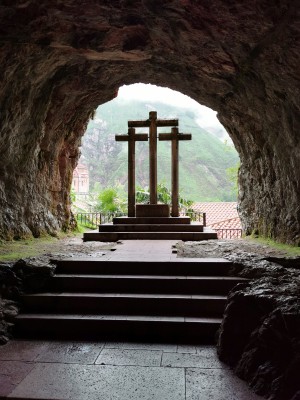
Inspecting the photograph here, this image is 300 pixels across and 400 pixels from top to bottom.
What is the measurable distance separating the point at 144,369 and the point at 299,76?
463 centimetres

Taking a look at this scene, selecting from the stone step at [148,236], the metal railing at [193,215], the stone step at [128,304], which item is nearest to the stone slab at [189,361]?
the stone step at [128,304]

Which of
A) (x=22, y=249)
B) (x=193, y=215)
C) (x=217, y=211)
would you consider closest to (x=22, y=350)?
(x=22, y=249)

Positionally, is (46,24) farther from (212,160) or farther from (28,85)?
(212,160)

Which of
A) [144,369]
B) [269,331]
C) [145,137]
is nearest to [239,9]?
[269,331]

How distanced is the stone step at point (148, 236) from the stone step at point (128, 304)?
163 inches

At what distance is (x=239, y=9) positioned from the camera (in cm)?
462

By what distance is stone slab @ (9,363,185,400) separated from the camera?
116 inches

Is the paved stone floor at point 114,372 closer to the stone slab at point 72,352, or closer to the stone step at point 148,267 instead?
the stone slab at point 72,352

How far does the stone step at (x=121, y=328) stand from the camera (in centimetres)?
408

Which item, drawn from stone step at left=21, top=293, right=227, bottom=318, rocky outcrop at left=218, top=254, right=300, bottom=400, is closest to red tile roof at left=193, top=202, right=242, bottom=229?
stone step at left=21, top=293, right=227, bottom=318

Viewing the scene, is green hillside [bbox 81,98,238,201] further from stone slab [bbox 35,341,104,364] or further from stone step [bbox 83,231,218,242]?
stone slab [bbox 35,341,104,364]

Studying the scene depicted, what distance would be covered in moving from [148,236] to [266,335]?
5676mm

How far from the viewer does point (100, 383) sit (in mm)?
3113

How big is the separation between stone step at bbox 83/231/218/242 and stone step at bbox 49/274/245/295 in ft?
12.4
